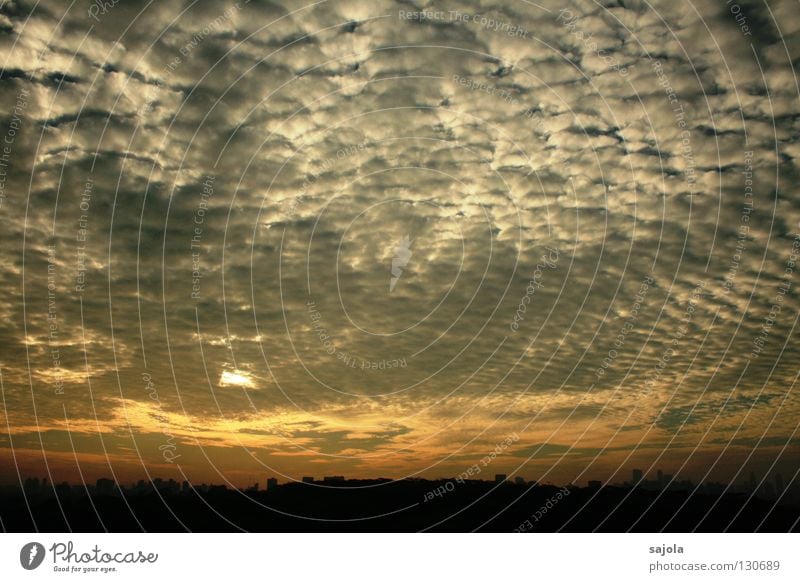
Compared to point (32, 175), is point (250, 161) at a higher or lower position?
higher

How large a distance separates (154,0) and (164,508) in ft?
54.9

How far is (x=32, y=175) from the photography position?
20562 mm

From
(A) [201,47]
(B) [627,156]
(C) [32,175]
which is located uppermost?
(A) [201,47]

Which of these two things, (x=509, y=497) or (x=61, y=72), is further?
(x=509, y=497)

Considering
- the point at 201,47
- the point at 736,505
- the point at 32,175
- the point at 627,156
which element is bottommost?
the point at 736,505
